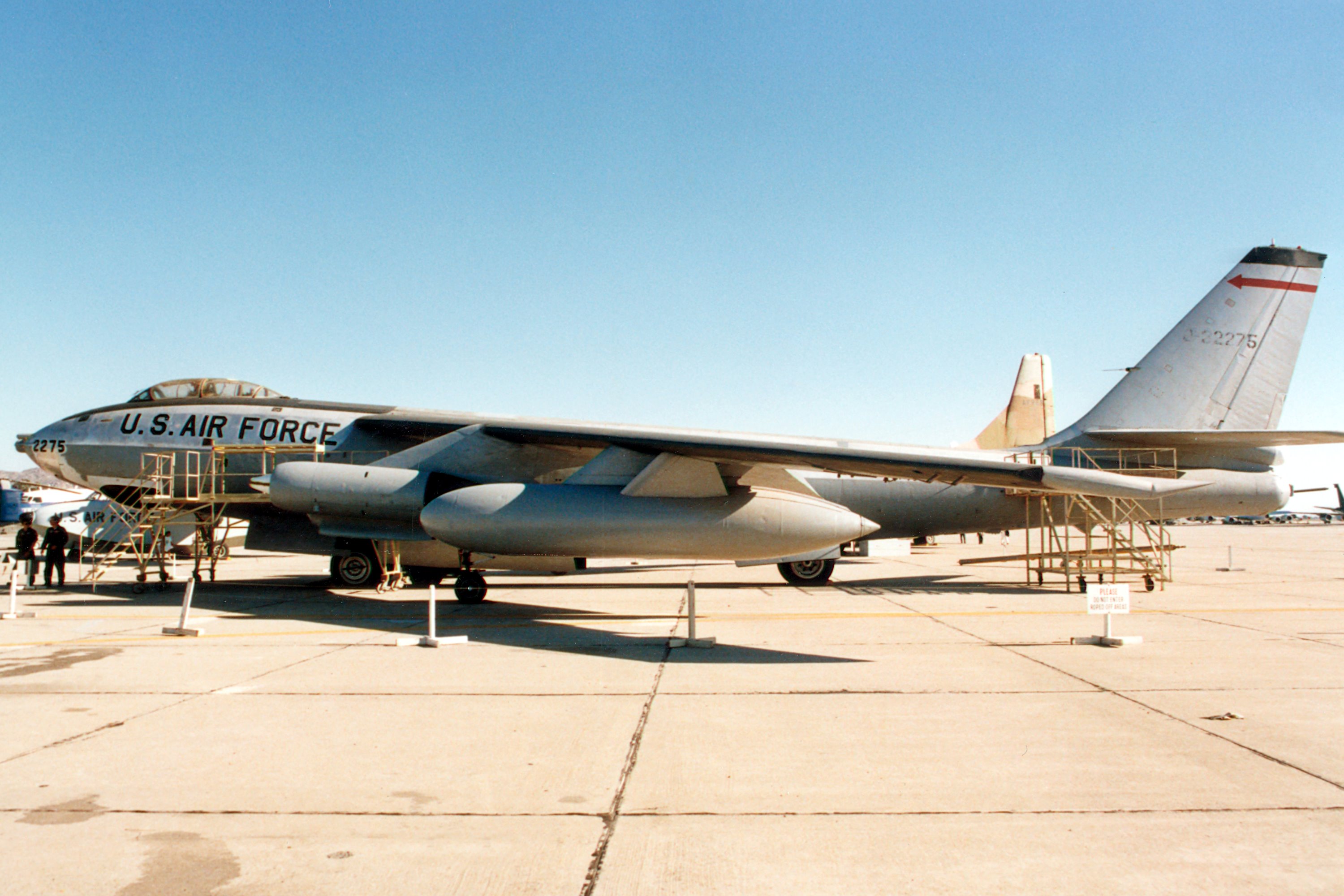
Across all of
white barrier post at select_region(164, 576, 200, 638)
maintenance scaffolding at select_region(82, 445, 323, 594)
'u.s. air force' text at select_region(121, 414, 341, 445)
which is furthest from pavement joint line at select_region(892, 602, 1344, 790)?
'u.s. air force' text at select_region(121, 414, 341, 445)

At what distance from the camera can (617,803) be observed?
4.27 m

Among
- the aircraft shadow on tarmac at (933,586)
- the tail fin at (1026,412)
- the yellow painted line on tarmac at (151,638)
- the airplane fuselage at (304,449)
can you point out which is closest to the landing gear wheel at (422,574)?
the airplane fuselage at (304,449)

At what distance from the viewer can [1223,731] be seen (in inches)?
218

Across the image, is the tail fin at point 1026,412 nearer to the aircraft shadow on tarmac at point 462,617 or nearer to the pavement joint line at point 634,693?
the aircraft shadow on tarmac at point 462,617

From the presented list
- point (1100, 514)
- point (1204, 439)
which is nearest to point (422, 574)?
point (1100, 514)

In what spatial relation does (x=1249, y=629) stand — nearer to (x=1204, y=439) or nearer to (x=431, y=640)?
(x=1204, y=439)

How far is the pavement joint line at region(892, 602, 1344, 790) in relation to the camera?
4664mm

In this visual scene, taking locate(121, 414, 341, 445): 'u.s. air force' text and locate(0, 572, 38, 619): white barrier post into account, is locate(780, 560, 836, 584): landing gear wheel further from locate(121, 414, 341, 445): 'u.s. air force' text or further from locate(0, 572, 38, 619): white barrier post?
locate(0, 572, 38, 619): white barrier post

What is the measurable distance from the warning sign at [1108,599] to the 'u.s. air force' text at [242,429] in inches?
447

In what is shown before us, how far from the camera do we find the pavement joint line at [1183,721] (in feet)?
15.3

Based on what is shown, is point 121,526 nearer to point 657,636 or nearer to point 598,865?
point 657,636

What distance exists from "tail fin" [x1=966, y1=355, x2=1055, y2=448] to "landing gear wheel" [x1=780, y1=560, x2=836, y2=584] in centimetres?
885

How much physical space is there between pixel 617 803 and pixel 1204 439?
1481 cm

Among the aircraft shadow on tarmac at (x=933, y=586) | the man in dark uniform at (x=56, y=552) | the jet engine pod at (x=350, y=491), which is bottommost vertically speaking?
the aircraft shadow on tarmac at (x=933, y=586)
